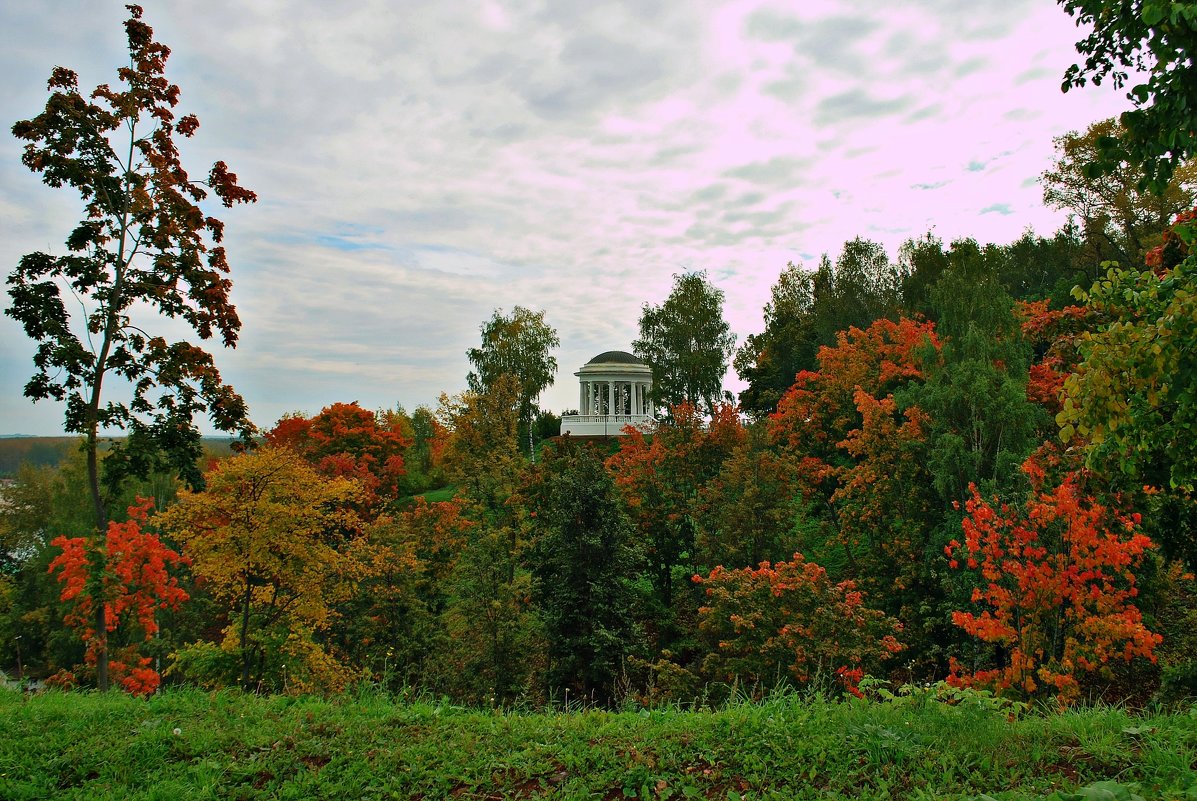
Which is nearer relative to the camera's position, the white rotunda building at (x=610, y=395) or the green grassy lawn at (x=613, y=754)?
the green grassy lawn at (x=613, y=754)

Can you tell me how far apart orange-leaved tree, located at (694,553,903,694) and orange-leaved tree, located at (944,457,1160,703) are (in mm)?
1472

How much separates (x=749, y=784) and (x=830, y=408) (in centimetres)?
1739

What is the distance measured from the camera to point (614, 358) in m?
45.1

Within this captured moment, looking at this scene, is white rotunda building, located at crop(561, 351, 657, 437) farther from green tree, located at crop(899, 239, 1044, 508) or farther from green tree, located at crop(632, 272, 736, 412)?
green tree, located at crop(899, 239, 1044, 508)

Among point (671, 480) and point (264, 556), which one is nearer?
point (264, 556)

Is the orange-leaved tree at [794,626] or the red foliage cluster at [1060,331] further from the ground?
the red foliage cluster at [1060,331]

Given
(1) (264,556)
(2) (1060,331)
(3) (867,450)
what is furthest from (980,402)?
(1) (264,556)

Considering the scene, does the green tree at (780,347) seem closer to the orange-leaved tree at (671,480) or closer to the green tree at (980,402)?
the orange-leaved tree at (671,480)

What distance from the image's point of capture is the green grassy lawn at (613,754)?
12.9 ft

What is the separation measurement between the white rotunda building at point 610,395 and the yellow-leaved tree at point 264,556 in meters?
27.6

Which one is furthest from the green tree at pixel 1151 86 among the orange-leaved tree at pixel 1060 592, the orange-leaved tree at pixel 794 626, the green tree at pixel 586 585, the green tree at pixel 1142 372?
the green tree at pixel 586 585

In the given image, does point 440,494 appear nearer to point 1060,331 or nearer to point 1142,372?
point 1060,331

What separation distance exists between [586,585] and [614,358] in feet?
106

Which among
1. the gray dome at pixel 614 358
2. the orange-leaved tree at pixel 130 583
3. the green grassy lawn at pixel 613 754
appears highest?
the gray dome at pixel 614 358
